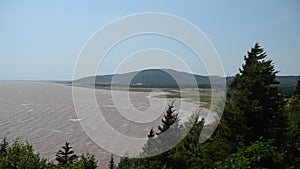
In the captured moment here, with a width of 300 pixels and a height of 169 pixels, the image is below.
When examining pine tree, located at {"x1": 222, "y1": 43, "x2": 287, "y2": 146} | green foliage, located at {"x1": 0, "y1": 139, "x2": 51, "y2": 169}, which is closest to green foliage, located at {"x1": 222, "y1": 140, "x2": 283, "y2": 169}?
pine tree, located at {"x1": 222, "y1": 43, "x2": 287, "y2": 146}

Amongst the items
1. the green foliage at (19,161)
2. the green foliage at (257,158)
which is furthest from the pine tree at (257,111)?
the green foliage at (19,161)

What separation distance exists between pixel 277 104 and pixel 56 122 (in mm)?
30942

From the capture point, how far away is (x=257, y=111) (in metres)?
7.60

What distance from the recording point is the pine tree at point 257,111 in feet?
25.3

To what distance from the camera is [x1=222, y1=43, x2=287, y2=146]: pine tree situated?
303 inches

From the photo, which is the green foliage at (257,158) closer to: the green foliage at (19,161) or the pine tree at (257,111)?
the pine tree at (257,111)

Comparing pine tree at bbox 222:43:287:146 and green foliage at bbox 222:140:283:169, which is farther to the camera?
pine tree at bbox 222:43:287:146

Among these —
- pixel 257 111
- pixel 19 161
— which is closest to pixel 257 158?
pixel 257 111

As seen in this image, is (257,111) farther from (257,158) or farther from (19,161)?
(19,161)

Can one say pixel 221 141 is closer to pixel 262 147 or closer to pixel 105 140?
pixel 262 147

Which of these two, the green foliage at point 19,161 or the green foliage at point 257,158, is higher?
the green foliage at point 257,158

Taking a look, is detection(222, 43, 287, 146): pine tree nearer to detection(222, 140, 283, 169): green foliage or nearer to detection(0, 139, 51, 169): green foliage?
detection(222, 140, 283, 169): green foliage

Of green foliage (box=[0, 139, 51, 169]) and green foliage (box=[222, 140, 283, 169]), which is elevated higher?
green foliage (box=[222, 140, 283, 169])

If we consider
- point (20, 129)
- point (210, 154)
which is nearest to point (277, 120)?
point (210, 154)
